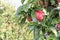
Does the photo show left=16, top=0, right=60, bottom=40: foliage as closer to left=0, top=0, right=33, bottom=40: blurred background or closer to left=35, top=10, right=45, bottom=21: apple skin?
left=35, top=10, right=45, bottom=21: apple skin

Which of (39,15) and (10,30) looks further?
(10,30)

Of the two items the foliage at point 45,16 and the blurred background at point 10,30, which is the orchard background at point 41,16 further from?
the blurred background at point 10,30

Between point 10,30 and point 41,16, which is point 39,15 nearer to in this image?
point 41,16

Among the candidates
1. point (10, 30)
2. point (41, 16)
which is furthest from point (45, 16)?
point (10, 30)

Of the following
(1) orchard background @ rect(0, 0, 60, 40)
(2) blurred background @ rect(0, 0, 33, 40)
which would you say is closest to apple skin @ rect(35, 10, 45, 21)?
(1) orchard background @ rect(0, 0, 60, 40)

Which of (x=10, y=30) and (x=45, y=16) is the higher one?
(x=45, y=16)

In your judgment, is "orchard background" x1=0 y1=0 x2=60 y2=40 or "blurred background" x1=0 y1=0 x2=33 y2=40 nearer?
"orchard background" x1=0 y1=0 x2=60 y2=40

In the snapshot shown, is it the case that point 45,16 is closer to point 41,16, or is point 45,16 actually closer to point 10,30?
point 41,16

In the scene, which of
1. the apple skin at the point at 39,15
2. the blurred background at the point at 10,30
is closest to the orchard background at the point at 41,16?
the apple skin at the point at 39,15

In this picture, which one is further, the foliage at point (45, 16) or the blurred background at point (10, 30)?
the blurred background at point (10, 30)

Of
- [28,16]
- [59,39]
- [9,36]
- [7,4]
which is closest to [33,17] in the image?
[28,16]

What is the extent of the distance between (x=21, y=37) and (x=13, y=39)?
16cm

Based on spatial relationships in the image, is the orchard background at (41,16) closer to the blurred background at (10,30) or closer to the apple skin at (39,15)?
the apple skin at (39,15)

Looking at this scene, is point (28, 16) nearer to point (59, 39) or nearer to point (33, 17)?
point (33, 17)
